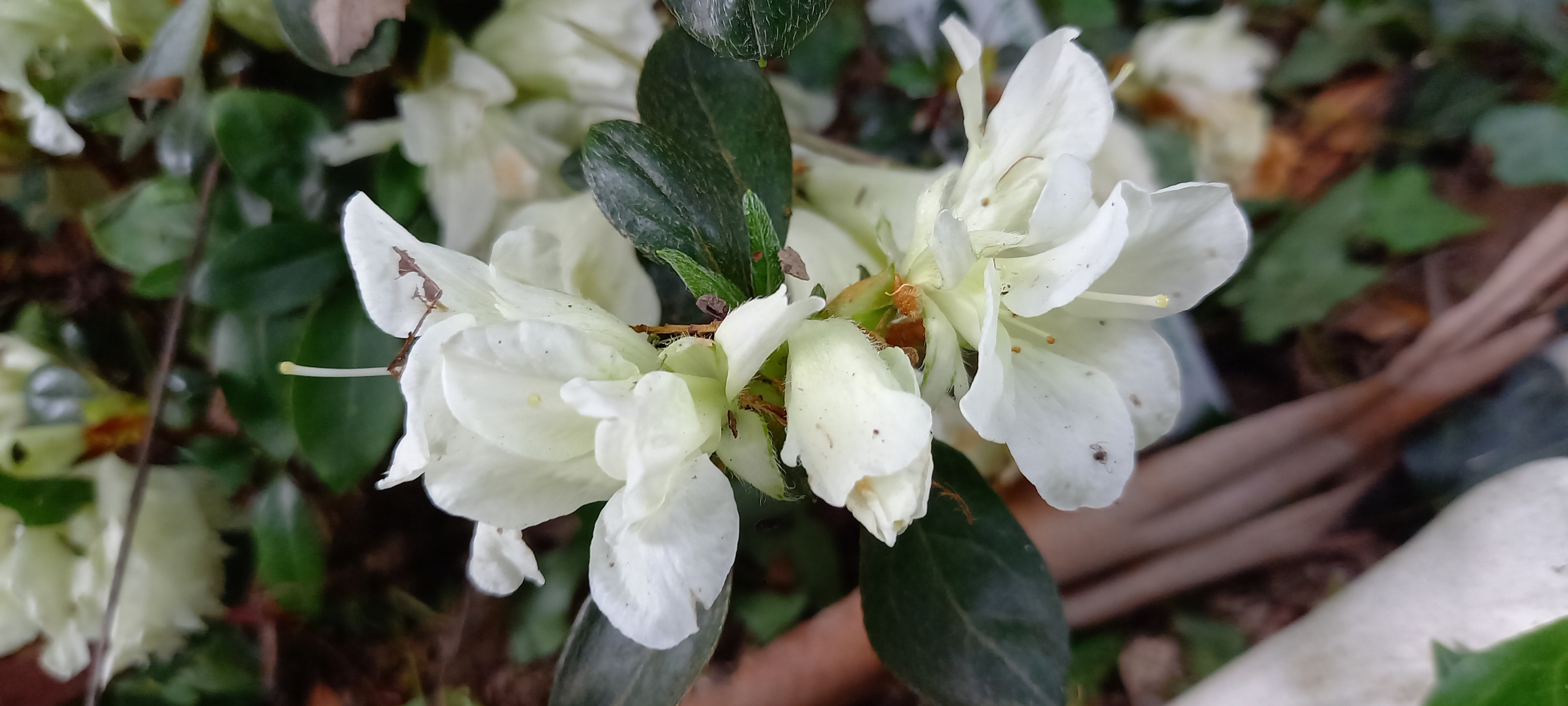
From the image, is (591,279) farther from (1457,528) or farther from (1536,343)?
(1536,343)

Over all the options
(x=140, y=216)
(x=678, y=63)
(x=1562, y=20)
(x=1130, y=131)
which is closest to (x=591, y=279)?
(x=678, y=63)

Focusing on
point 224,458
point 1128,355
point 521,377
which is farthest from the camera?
point 224,458

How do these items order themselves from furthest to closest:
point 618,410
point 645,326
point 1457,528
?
point 1457,528, point 645,326, point 618,410

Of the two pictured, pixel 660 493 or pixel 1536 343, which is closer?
pixel 660 493

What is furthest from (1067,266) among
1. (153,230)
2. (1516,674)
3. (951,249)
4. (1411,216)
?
(1411,216)

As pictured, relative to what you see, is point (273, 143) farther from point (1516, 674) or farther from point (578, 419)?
point (1516, 674)

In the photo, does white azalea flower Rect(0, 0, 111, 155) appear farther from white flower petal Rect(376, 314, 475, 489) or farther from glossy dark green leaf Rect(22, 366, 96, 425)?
white flower petal Rect(376, 314, 475, 489)

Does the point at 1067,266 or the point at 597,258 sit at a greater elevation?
the point at 1067,266

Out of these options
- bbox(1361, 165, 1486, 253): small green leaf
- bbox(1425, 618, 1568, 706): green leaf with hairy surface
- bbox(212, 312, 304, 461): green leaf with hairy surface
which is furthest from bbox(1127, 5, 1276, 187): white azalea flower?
bbox(212, 312, 304, 461): green leaf with hairy surface
